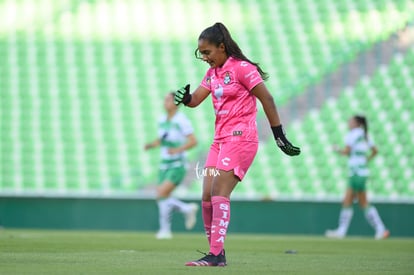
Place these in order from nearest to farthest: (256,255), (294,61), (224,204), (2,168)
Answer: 1. (224,204)
2. (256,255)
3. (2,168)
4. (294,61)

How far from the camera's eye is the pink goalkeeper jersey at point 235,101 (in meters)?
7.84

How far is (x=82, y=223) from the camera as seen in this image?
687 inches

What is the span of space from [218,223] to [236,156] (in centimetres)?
61

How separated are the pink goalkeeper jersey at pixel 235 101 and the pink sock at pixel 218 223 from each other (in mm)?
583

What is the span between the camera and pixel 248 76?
25.5ft

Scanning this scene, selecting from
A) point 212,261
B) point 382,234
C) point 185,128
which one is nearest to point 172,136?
point 185,128

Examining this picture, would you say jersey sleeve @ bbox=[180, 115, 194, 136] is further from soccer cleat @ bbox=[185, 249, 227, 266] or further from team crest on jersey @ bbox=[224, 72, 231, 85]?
soccer cleat @ bbox=[185, 249, 227, 266]

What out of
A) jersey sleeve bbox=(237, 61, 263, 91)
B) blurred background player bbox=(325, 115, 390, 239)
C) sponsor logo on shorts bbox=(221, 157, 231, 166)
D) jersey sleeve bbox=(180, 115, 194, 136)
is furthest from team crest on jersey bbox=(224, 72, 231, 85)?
blurred background player bbox=(325, 115, 390, 239)

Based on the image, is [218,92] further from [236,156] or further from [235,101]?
[236,156]

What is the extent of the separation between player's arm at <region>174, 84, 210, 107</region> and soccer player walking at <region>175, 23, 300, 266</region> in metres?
0.02

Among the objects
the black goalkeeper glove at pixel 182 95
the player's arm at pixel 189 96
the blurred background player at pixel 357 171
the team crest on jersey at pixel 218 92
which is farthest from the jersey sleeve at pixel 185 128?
the team crest on jersey at pixel 218 92

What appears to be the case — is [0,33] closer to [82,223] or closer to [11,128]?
[11,128]

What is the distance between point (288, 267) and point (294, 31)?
15.0 meters

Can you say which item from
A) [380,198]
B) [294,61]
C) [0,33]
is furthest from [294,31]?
[0,33]
